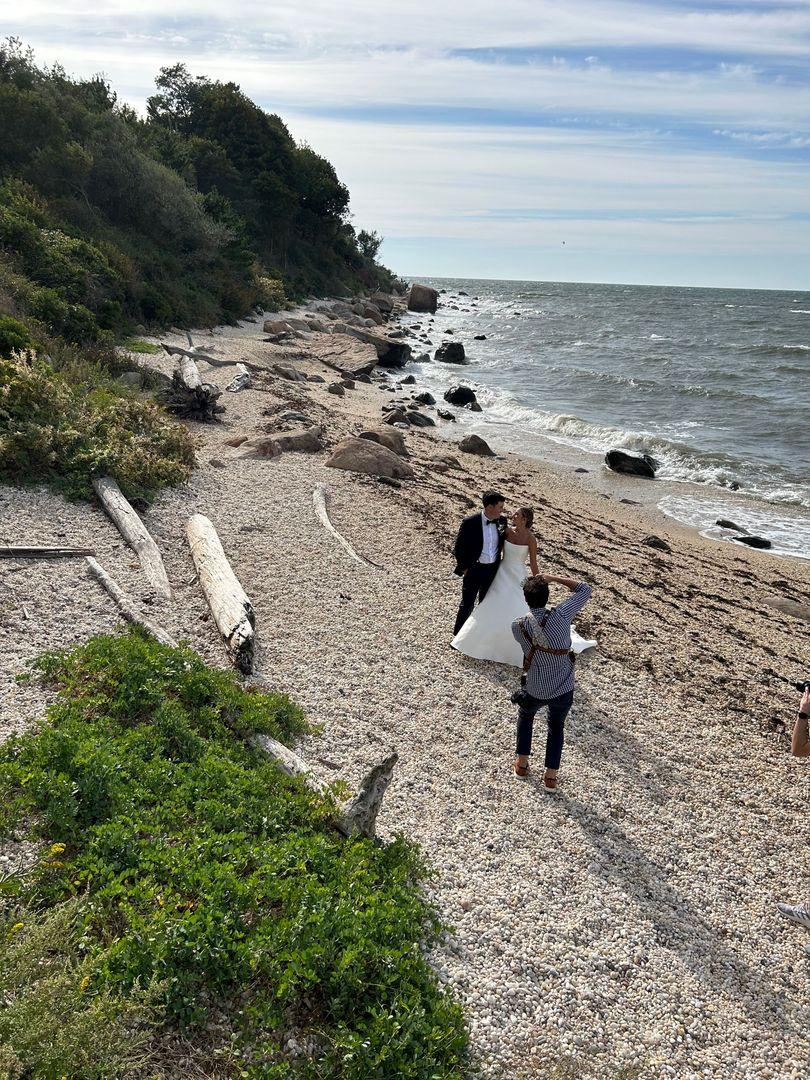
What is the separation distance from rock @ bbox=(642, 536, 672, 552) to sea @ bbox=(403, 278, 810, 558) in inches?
96.1

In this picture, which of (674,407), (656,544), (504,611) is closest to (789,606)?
(656,544)

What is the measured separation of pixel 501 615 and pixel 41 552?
5778 mm

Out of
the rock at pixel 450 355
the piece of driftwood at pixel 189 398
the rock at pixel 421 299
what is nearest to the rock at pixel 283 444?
the piece of driftwood at pixel 189 398

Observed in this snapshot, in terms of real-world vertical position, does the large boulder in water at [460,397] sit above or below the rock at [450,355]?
below

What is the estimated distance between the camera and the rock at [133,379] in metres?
17.1

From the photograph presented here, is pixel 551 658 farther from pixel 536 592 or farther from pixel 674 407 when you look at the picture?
pixel 674 407

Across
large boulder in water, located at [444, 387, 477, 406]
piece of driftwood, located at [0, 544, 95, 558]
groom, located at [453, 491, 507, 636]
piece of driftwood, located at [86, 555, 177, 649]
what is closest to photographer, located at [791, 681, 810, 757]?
groom, located at [453, 491, 507, 636]

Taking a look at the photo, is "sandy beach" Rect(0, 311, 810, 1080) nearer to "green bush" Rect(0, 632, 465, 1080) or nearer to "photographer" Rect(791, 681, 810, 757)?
"green bush" Rect(0, 632, 465, 1080)

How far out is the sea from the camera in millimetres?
20706

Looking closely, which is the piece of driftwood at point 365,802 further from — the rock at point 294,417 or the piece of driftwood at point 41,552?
the rock at point 294,417

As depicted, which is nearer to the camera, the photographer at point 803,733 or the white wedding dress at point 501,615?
the photographer at point 803,733

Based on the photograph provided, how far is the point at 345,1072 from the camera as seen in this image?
3693mm

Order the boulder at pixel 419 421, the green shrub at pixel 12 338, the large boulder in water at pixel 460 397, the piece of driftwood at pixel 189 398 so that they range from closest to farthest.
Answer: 1. the green shrub at pixel 12 338
2. the piece of driftwood at pixel 189 398
3. the boulder at pixel 419 421
4. the large boulder in water at pixel 460 397

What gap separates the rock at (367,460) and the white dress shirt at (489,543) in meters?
7.32
